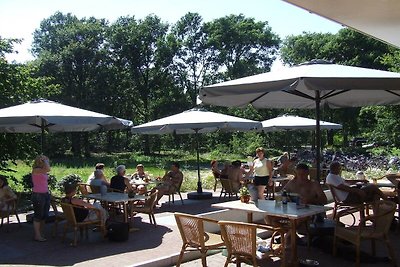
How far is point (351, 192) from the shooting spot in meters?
7.47

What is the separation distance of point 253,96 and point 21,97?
9.88 meters

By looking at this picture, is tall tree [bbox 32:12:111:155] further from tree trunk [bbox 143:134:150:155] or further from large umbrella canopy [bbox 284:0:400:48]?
large umbrella canopy [bbox 284:0:400:48]

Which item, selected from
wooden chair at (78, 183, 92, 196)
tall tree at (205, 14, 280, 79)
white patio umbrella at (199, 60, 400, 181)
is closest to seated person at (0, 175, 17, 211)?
wooden chair at (78, 183, 92, 196)

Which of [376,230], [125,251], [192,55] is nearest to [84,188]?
[125,251]

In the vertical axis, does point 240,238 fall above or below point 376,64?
below

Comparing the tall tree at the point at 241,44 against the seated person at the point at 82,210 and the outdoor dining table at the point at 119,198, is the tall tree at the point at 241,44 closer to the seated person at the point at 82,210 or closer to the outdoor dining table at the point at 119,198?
the outdoor dining table at the point at 119,198

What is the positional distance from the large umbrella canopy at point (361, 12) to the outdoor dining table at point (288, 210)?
8.12 feet

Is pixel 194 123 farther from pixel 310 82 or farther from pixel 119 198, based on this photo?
pixel 310 82

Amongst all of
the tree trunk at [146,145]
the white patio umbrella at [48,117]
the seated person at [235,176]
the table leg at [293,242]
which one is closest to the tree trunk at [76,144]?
the tree trunk at [146,145]

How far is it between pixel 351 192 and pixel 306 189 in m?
1.31

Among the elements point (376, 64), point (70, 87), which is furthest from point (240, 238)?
point (70, 87)

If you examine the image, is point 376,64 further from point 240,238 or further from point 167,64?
point 240,238

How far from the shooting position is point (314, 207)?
602 cm

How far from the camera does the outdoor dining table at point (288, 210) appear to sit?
5.48 meters
